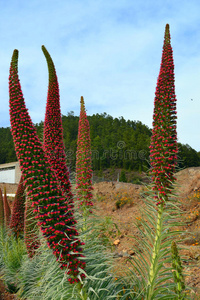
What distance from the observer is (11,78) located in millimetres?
2779

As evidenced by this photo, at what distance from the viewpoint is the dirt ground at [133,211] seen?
810 cm

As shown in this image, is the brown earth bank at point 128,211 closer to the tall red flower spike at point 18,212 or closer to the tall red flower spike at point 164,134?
the tall red flower spike at point 18,212

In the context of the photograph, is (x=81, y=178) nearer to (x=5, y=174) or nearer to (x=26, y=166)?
(x=26, y=166)

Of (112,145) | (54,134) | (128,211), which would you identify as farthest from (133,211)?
(112,145)

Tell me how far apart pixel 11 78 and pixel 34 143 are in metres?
0.68

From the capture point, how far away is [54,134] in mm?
3941

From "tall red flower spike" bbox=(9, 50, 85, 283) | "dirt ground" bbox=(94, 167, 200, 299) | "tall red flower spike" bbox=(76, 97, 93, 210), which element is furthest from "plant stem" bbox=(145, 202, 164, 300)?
"dirt ground" bbox=(94, 167, 200, 299)

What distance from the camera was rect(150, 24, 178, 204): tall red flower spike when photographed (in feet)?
10.4

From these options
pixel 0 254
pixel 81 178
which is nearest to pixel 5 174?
pixel 0 254

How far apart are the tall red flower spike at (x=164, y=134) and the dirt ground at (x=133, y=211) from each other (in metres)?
3.75

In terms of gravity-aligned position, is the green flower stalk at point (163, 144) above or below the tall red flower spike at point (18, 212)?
above

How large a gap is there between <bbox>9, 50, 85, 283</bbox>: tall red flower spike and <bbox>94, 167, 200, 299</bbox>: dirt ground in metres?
4.28

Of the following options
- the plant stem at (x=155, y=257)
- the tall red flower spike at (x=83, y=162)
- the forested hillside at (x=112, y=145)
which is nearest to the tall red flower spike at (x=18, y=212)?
the tall red flower spike at (x=83, y=162)

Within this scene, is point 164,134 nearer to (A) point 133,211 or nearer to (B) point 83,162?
(B) point 83,162
